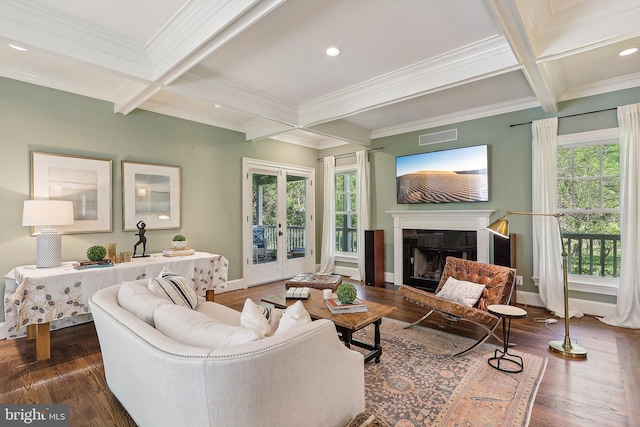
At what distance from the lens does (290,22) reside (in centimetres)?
246

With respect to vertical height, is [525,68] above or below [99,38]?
below

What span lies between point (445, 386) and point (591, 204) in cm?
325

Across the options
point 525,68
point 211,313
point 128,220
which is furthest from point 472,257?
point 128,220

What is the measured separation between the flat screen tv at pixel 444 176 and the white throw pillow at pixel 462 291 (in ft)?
5.73

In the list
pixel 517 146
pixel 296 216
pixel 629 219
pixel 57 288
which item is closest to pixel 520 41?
pixel 517 146

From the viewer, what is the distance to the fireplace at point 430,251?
15.5 ft

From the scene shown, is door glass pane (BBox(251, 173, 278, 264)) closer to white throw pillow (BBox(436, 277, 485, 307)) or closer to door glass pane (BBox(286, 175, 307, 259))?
door glass pane (BBox(286, 175, 307, 259))

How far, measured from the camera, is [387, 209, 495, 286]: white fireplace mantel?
14.7ft

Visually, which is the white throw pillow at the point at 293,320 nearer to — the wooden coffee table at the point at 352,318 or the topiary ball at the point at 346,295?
the wooden coffee table at the point at 352,318

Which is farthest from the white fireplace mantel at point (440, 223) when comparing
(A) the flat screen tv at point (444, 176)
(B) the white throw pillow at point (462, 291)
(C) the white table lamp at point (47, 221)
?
(C) the white table lamp at point (47, 221)

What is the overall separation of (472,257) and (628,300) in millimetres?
1673

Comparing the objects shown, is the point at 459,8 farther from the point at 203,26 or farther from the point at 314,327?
the point at 314,327

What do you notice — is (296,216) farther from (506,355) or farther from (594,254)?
(594,254)

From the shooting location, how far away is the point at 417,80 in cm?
325
